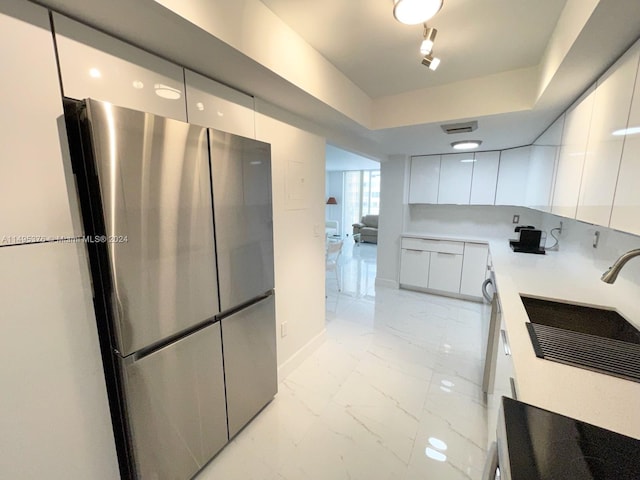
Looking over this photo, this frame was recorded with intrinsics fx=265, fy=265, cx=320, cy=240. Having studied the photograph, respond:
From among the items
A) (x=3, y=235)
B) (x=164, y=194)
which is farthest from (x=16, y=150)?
(x=164, y=194)

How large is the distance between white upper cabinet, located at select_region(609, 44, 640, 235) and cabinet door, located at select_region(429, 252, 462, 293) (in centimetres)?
303

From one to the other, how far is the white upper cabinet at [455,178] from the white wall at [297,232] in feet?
7.90

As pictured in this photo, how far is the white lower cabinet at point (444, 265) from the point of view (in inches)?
148

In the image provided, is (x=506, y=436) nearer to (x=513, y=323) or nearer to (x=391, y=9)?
(x=513, y=323)

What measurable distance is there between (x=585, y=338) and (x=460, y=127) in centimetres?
188

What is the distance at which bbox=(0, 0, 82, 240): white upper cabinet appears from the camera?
0.85m

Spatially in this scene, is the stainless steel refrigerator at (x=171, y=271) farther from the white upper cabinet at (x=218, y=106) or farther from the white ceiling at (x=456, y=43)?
the white ceiling at (x=456, y=43)

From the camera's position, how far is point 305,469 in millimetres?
1527

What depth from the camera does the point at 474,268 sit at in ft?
12.4

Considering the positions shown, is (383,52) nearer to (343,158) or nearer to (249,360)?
(249,360)

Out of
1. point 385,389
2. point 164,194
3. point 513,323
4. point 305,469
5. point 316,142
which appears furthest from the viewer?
point 316,142

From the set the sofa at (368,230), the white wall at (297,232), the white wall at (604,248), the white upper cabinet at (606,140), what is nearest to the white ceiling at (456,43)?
the white upper cabinet at (606,140)

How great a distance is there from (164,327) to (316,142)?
1.89 m

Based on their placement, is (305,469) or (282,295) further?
(282,295)
